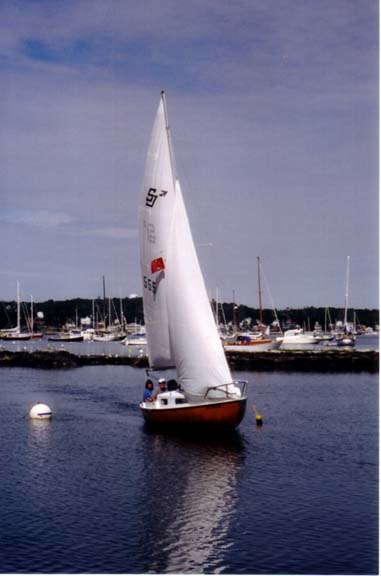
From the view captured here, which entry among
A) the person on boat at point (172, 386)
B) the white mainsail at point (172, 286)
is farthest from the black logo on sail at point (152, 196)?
the person on boat at point (172, 386)

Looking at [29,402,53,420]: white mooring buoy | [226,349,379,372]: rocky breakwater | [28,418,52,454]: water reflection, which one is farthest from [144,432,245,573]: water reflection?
[226,349,379,372]: rocky breakwater

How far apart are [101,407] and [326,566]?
128 feet

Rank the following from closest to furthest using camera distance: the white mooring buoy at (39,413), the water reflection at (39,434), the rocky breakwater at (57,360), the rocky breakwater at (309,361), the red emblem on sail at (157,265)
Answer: the water reflection at (39,434), the red emblem on sail at (157,265), the white mooring buoy at (39,413), the rocky breakwater at (309,361), the rocky breakwater at (57,360)

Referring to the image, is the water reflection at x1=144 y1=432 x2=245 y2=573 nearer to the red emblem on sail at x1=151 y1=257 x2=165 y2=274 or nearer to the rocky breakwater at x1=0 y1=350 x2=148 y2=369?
the red emblem on sail at x1=151 y1=257 x2=165 y2=274

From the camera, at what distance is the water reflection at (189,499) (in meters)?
25.8

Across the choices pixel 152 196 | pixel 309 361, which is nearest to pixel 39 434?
pixel 152 196

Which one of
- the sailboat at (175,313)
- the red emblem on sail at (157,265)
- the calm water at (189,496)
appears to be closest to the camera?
the calm water at (189,496)

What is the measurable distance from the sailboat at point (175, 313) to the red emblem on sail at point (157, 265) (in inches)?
1.4

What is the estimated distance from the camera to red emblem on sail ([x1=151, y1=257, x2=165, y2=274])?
48.0 m

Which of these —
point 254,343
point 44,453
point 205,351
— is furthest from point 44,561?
point 254,343

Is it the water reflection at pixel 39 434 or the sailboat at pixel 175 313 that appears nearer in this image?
the sailboat at pixel 175 313

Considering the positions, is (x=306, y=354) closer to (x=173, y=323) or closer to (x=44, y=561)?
(x=173, y=323)

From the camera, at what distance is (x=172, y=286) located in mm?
46594

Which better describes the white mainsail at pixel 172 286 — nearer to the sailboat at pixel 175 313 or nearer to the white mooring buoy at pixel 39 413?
the sailboat at pixel 175 313
